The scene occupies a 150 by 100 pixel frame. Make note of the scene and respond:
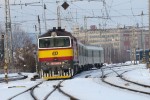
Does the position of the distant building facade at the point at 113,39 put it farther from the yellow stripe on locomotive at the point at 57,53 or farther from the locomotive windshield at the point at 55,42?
the yellow stripe on locomotive at the point at 57,53

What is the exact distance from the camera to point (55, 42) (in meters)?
29.5

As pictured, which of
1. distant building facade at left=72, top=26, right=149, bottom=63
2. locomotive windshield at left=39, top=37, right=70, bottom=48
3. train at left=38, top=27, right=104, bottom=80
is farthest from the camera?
distant building facade at left=72, top=26, right=149, bottom=63

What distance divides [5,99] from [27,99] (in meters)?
0.85

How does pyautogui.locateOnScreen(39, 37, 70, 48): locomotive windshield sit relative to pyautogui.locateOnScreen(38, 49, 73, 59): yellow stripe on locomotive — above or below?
above

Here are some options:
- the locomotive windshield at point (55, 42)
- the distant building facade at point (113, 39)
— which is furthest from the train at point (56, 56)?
the distant building facade at point (113, 39)

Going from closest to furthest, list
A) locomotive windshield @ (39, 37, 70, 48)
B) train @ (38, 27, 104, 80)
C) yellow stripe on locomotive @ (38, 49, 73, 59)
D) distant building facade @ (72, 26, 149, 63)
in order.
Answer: train @ (38, 27, 104, 80) < yellow stripe on locomotive @ (38, 49, 73, 59) < locomotive windshield @ (39, 37, 70, 48) < distant building facade @ (72, 26, 149, 63)

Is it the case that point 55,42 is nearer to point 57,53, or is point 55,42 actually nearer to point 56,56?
point 57,53

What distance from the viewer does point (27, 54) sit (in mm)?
49469

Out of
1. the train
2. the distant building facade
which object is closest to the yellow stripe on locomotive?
the train

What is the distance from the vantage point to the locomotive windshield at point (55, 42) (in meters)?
29.4

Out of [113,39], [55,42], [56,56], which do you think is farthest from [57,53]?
[113,39]

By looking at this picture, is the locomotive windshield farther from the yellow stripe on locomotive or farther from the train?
the yellow stripe on locomotive

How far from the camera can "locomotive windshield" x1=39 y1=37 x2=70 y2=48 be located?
29.4 meters

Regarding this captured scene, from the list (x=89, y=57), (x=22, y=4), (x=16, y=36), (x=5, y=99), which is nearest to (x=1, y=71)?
(x=89, y=57)
